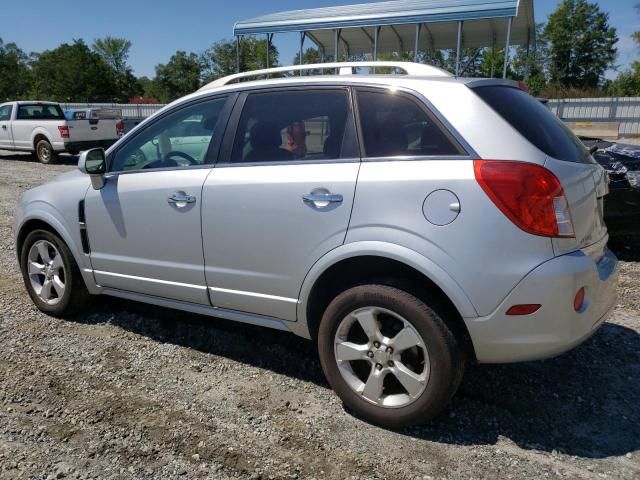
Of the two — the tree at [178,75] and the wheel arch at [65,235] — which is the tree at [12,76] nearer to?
the tree at [178,75]

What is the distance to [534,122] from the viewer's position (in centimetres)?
270

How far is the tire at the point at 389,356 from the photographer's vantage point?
252cm

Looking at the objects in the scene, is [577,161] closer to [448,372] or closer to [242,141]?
[448,372]

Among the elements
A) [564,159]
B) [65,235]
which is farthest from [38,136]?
[564,159]

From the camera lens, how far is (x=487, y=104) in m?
2.56

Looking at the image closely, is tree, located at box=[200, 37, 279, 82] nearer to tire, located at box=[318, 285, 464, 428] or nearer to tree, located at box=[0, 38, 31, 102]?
tree, located at box=[0, 38, 31, 102]

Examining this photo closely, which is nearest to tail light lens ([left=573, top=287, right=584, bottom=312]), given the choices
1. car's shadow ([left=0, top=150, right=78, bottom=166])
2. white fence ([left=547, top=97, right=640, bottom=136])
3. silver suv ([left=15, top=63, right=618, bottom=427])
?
silver suv ([left=15, top=63, right=618, bottom=427])

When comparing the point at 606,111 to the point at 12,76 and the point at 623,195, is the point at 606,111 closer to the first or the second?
the point at 623,195

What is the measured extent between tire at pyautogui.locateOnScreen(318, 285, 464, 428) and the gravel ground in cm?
17

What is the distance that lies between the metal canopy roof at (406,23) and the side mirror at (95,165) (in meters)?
10.7

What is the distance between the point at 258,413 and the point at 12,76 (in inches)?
3253

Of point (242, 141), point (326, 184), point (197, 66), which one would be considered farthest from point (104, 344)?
point (197, 66)

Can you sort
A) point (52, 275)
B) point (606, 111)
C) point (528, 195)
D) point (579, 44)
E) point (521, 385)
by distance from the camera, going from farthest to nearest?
point (579, 44)
point (606, 111)
point (52, 275)
point (521, 385)
point (528, 195)

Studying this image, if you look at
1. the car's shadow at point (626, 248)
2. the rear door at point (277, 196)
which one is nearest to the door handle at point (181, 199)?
the rear door at point (277, 196)
